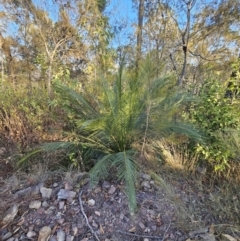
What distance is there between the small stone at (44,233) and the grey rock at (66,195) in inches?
11.2

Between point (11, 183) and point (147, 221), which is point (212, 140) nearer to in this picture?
point (147, 221)

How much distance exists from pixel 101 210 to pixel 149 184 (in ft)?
1.86

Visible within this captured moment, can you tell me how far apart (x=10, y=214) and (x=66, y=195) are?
466 mm

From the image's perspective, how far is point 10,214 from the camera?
179 cm

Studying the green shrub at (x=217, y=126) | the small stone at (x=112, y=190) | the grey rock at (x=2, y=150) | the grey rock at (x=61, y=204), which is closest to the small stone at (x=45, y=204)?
the grey rock at (x=61, y=204)

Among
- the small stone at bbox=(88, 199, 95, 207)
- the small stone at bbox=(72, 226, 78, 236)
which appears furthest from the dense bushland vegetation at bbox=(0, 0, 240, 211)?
the small stone at bbox=(72, 226, 78, 236)

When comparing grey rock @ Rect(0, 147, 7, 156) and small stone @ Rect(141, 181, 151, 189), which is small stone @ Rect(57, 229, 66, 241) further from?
grey rock @ Rect(0, 147, 7, 156)

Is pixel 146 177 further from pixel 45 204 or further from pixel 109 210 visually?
pixel 45 204

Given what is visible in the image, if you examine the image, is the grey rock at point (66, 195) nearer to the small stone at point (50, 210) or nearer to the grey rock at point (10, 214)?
the small stone at point (50, 210)

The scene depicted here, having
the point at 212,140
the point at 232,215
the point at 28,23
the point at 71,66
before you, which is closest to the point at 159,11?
the point at 71,66

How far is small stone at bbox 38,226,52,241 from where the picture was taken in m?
1.64

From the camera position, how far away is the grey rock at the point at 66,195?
1.92 metres

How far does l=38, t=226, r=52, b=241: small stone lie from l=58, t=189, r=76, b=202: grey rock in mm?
283

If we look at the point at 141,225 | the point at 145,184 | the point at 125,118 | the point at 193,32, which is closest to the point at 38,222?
the point at 141,225
